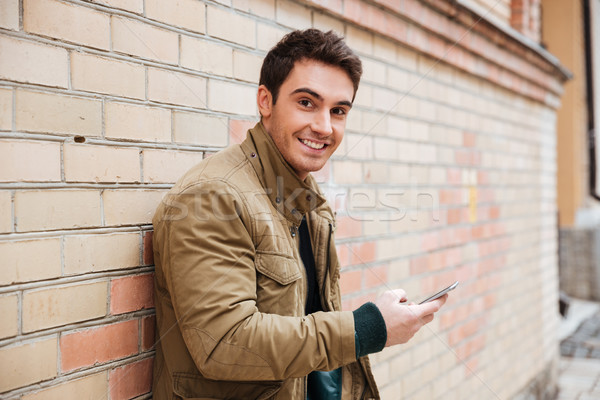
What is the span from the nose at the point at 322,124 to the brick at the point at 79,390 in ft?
3.32

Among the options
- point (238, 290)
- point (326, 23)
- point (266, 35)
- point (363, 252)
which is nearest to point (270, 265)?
point (238, 290)

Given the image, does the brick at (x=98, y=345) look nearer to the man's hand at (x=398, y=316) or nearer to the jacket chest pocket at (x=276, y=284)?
the jacket chest pocket at (x=276, y=284)

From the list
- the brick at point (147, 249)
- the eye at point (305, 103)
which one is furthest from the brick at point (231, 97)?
the brick at point (147, 249)

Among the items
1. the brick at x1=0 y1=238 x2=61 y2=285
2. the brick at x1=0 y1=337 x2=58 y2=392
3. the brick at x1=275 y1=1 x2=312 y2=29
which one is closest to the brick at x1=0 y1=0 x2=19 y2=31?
the brick at x1=0 y1=238 x2=61 y2=285

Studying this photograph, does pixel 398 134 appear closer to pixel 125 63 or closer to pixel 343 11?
pixel 343 11

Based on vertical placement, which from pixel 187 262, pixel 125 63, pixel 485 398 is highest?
pixel 125 63

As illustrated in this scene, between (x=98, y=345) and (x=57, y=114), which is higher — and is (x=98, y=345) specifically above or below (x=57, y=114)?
below

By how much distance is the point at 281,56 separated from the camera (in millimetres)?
1890

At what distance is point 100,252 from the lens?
170 cm

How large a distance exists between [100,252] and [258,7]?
119 cm

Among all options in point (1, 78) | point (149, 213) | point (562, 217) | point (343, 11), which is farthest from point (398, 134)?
point (562, 217)

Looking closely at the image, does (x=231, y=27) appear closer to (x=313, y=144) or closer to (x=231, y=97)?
(x=231, y=97)

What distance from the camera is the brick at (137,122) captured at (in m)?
1.72

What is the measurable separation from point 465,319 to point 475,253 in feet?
1.63
